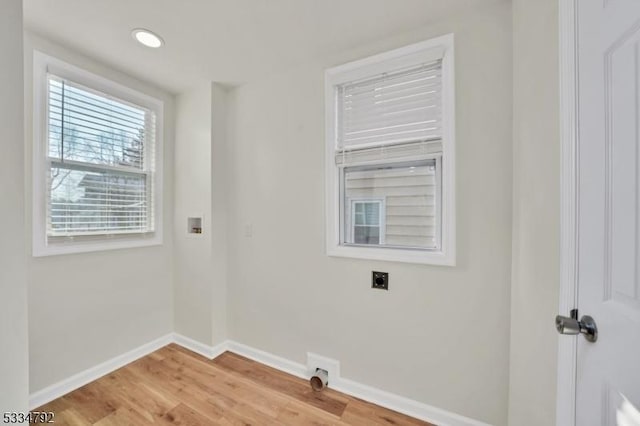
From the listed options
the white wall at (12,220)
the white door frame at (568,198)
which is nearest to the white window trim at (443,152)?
the white door frame at (568,198)

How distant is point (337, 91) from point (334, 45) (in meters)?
0.30

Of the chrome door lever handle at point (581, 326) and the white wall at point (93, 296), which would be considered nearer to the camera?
the chrome door lever handle at point (581, 326)

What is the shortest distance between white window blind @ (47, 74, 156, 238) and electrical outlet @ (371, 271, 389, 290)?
209cm

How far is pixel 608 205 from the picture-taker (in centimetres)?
70

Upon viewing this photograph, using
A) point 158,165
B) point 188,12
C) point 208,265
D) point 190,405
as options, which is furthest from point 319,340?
point 188,12

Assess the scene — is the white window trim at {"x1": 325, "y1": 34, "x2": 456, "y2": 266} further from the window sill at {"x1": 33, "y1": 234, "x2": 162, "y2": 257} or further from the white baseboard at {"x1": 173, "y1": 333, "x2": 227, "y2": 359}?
the window sill at {"x1": 33, "y1": 234, "x2": 162, "y2": 257}

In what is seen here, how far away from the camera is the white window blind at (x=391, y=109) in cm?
159

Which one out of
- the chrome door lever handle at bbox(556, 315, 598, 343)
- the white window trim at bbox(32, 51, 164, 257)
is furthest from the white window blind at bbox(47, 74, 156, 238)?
the chrome door lever handle at bbox(556, 315, 598, 343)

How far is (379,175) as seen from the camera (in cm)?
180

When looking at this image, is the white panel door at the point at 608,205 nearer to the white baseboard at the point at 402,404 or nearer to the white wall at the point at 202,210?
the white baseboard at the point at 402,404

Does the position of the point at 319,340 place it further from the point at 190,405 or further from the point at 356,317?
the point at 190,405

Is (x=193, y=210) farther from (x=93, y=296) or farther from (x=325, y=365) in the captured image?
(x=325, y=365)

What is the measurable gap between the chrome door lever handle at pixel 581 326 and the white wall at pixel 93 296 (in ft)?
9.19

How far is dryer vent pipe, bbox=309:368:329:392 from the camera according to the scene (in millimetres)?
1792
